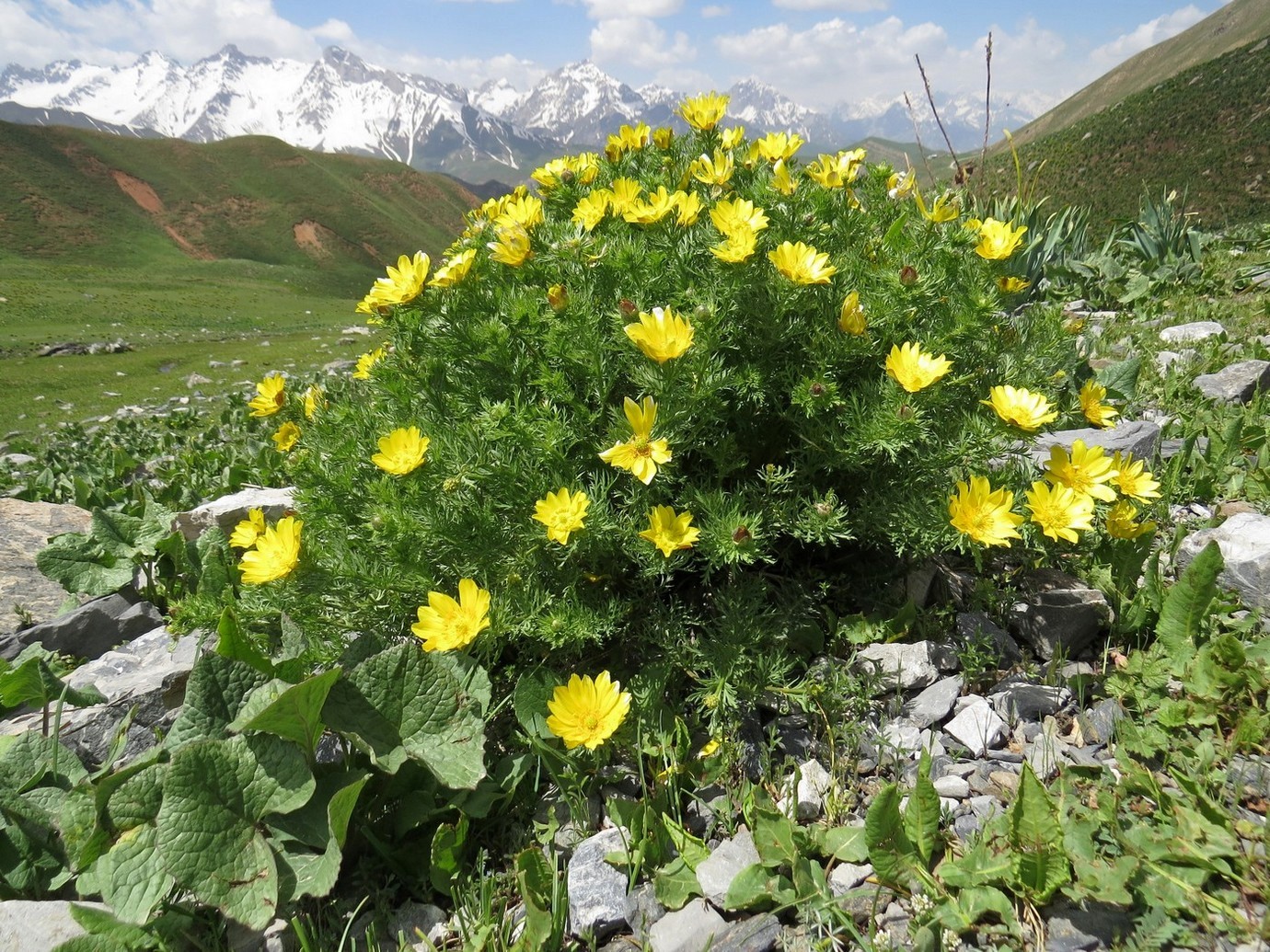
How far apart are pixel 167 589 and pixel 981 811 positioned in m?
3.52

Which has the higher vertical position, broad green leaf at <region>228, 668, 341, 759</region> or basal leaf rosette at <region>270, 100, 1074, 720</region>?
basal leaf rosette at <region>270, 100, 1074, 720</region>

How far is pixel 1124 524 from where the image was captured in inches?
96.0

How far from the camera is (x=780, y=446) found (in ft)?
8.61

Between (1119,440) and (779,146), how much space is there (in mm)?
2060

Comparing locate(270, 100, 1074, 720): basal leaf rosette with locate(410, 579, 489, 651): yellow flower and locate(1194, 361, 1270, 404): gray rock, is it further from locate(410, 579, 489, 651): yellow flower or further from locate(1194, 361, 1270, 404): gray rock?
locate(1194, 361, 1270, 404): gray rock

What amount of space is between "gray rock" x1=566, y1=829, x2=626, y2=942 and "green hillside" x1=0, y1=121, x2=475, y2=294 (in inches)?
2295

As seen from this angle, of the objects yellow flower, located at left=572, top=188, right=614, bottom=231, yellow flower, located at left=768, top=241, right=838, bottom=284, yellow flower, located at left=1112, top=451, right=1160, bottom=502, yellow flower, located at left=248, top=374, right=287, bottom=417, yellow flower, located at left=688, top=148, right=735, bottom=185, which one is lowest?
yellow flower, located at left=1112, top=451, right=1160, bottom=502

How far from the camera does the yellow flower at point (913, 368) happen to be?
2139mm

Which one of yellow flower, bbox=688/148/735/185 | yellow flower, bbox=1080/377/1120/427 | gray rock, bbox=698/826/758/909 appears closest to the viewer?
gray rock, bbox=698/826/758/909

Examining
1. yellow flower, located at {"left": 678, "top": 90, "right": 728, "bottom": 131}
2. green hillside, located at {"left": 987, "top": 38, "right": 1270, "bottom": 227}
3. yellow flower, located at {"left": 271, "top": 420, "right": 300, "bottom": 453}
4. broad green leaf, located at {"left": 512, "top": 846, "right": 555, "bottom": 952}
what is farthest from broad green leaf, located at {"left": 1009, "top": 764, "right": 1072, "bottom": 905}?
green hillside, located at {"left": 987, "top": 38, "right": 1270, "bottom": 227}

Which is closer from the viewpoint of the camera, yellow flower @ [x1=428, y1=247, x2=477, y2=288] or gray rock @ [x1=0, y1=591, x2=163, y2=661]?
yellow flower @ [x1=428, y1=247, x2=477, y2=288]

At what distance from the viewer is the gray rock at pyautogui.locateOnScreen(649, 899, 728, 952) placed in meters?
1.70

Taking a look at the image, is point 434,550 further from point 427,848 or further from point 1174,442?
point 1174,442

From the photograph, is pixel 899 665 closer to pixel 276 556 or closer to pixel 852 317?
pixel 852 317
